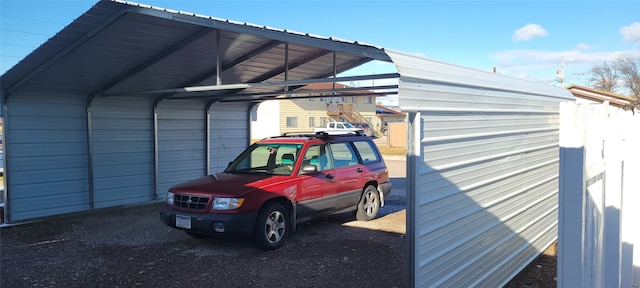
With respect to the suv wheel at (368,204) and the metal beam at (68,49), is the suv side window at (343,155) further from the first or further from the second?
the metal beam at (68,49)

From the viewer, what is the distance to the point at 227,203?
6125 millimetres

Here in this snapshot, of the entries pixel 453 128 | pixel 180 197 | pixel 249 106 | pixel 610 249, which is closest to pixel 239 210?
pixel 180 197

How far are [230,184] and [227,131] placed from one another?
5989 mm

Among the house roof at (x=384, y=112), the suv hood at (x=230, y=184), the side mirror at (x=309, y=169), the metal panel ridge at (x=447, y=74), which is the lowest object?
the suv hood at (x=230, y=184)

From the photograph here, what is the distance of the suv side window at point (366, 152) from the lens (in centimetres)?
854

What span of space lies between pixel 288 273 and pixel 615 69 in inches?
1943

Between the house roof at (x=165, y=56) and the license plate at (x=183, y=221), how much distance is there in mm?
1972

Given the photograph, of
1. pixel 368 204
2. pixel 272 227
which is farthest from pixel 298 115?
pixel 272 227

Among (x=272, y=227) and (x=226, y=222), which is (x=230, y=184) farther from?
(x=272, y=227)

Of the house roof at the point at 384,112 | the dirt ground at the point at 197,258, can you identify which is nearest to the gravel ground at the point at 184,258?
the dirt ground at the point at 197,258

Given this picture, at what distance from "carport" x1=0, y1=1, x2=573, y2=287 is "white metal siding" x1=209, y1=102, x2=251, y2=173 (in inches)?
1.2

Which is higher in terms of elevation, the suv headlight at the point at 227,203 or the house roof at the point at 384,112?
the house roof at the point at 384,112

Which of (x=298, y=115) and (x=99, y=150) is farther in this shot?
(x=298, y=115)

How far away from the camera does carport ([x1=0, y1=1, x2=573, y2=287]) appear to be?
144 inches
